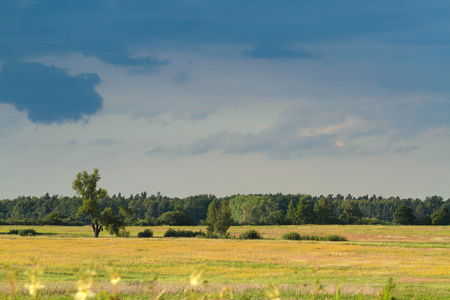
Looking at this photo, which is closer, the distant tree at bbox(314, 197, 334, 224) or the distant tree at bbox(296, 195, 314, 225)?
the distant tree at bbox(296, 195, 314, 225)

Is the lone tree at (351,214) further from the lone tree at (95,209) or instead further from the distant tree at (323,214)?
the lone tree at (95,209)

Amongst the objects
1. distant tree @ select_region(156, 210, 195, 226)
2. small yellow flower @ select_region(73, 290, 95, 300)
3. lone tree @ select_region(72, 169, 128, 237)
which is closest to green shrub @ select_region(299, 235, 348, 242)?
lone tree @ select_region(72, 169, 128, 237)

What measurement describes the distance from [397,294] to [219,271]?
1478 cm

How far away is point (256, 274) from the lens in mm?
32312

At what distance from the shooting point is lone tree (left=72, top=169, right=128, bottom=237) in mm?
84262

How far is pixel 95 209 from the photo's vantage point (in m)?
84.8

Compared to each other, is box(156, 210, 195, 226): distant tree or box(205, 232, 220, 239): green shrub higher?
box(156, 210, 195, 226): distant tree

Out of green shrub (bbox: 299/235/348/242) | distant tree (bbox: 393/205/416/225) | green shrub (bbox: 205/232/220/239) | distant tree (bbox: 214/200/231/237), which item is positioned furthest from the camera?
distant tree (bbox: 393/205/416/225)

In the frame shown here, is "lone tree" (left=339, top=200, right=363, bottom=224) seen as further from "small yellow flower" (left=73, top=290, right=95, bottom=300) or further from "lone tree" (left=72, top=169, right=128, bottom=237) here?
"small yellow flower" (left=73, top=290, right=95, bottom=300)

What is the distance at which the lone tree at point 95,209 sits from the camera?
276ft

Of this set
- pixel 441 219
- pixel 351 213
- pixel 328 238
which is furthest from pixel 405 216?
pixel 328 238

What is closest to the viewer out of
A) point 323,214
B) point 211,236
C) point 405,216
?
point 211,236

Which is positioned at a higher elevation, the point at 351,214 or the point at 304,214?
the point at 304,214

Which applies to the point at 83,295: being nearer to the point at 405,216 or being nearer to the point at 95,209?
the point at 95,209
